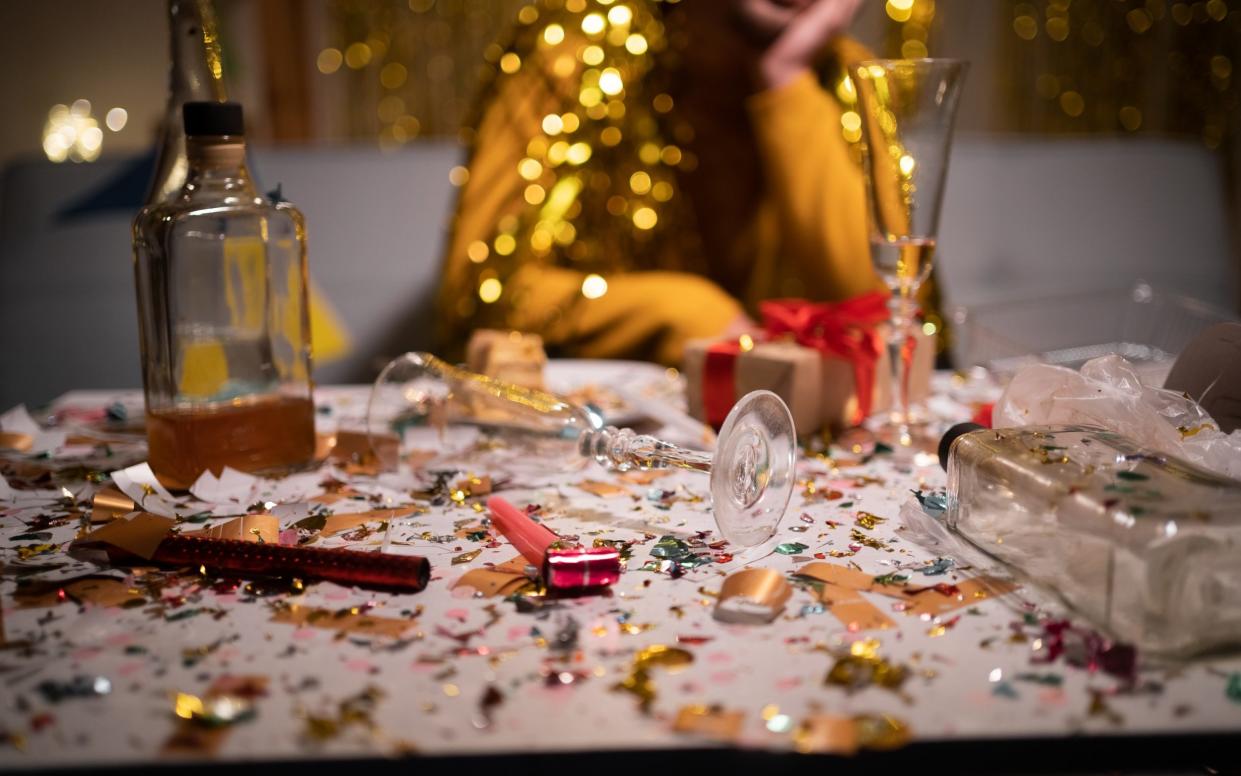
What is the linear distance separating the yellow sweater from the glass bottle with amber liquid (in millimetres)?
841

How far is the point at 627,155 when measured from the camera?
1.90m

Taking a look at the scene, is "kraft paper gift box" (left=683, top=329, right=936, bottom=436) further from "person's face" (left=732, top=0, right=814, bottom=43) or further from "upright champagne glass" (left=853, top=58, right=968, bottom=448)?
"person's face" (left=732, top=0, right=814, bottom=43)

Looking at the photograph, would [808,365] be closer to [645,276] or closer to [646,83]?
[645,276]

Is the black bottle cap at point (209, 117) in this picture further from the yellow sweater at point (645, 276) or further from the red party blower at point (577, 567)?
the yellow sweater at point (645, 276)

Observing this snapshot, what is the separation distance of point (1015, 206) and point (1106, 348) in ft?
3.01

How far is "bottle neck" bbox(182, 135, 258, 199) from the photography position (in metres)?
0.74

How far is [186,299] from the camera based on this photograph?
0.78m

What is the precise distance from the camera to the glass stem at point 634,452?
715 mm

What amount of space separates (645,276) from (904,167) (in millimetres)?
866

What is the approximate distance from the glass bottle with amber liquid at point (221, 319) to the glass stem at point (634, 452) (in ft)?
0.81

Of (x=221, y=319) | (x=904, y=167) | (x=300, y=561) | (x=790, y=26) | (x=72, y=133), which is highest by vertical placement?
(x=790, y=26)

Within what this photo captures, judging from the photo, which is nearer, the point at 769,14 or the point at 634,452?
the point at 634,452

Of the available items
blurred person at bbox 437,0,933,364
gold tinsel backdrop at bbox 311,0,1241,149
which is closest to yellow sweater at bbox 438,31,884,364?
blurred person at bbox 437,0,933,364

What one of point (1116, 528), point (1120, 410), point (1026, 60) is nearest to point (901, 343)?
point (1120, 410)
